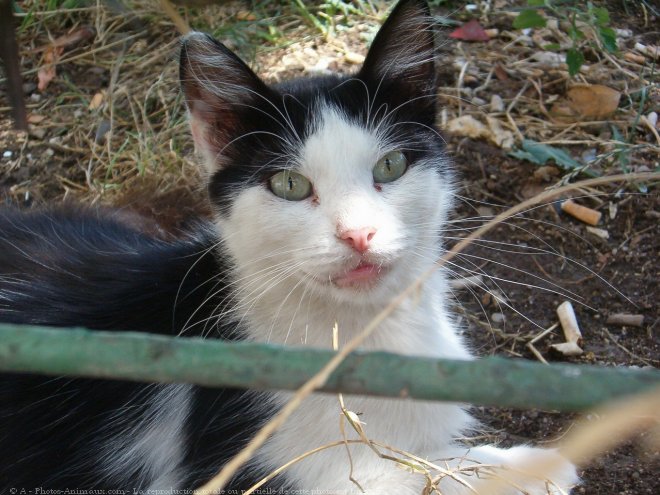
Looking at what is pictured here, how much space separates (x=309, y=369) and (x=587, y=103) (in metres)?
2.85

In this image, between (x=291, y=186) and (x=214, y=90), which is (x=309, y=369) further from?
(x=214, y=90)

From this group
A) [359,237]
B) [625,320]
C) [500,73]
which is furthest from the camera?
[500,73]

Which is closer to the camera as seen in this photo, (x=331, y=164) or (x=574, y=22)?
(x=331, y=164)

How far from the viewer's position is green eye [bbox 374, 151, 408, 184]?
1928 mm

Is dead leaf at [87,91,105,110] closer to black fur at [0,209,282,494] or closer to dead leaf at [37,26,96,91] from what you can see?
dead leaf at [37,26,96,91]

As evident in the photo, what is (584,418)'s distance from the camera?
7.84 ft

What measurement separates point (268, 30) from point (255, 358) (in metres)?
3.27

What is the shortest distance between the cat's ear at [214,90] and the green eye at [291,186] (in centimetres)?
22

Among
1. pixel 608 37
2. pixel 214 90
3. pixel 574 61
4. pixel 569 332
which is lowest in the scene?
pixel 569 332

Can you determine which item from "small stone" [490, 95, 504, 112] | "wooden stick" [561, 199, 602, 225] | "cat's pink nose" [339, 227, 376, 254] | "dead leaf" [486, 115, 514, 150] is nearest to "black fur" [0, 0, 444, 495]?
"cat's pink nose" [339, 227, 376, 254]

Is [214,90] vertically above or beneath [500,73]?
above

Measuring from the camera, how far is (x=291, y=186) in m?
1.91

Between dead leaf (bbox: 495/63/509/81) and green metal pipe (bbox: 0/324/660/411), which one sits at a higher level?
green metal pipe (bbox: 0/324/660/411)

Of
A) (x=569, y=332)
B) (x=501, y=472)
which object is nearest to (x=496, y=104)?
(x=569, y=332)
